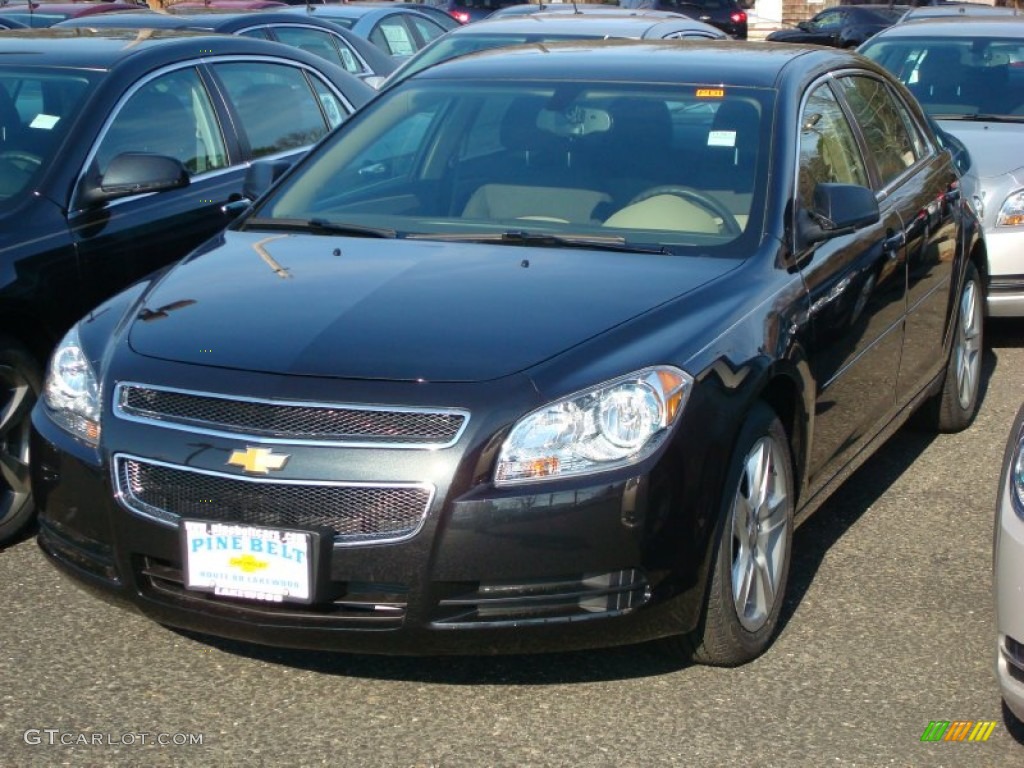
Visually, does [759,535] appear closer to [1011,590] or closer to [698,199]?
[1011,590]

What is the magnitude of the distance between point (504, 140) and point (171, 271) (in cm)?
121

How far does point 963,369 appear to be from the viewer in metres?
6.96

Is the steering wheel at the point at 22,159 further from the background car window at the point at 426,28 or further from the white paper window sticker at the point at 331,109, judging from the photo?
the background car window at the point at 426,28

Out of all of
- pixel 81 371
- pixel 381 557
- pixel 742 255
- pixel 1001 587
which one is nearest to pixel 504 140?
pixel 742 255

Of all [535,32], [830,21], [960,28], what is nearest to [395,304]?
[535,32]

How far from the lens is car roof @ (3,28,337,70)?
6543mm

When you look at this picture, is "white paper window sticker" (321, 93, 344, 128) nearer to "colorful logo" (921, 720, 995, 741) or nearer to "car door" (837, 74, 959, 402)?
"car door" (837, 74, 959, 402)

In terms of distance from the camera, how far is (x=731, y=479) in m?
4.23

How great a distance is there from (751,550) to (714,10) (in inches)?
965

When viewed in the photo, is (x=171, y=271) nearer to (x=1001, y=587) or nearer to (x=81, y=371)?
(x=81, y=371)

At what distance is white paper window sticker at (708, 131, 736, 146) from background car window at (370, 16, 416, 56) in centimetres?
1203

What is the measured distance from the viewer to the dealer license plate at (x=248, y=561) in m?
3.89

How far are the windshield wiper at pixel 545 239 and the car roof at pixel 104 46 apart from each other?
2.00 metres

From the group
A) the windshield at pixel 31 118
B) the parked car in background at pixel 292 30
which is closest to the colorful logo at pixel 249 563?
the windshield at pixel 31 118
